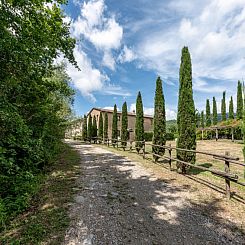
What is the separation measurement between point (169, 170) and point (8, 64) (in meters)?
8.13

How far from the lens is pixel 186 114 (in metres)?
9.79

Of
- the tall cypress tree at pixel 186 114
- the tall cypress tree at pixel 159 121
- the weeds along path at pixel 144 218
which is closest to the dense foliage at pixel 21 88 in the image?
the weeds along path at pixel 144 218

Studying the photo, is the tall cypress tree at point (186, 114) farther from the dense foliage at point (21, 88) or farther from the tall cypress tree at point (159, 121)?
the dense foliage at point (21, 88)

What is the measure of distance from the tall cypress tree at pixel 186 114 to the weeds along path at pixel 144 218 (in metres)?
2.34

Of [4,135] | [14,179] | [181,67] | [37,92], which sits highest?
[181,67]

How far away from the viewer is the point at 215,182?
24.7ft

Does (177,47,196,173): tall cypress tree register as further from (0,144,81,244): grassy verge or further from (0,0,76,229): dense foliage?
(0,0,76,229): dense foliage

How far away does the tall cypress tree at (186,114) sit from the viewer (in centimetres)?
938

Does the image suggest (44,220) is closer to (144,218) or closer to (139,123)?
(144,218)

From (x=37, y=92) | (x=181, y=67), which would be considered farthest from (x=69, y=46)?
(x=181, y=67)

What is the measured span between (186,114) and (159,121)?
3.67 meters

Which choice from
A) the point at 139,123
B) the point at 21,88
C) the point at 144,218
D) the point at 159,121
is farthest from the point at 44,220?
the point at 139,123

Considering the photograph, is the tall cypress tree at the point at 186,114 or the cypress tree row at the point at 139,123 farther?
the cypress tree row at the point at 139,123

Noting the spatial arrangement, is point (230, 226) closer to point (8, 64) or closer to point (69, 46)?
point (8, 64)
